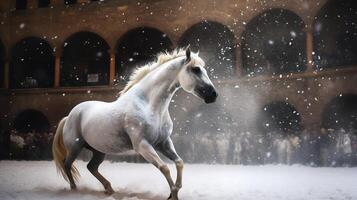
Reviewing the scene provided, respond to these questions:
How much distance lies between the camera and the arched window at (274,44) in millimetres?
17953

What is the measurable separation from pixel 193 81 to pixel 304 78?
11.6m

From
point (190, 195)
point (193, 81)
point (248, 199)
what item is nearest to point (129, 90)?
point (193, 81)

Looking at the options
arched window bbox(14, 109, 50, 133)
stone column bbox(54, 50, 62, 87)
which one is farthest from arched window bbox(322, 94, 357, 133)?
arched window bbox(14, 109, 50, 133)

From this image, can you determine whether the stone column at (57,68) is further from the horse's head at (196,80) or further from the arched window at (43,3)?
the horse's head at (196,80)

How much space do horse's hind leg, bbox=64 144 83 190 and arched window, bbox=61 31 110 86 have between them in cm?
1547

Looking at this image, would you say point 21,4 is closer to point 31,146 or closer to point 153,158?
point 31,146

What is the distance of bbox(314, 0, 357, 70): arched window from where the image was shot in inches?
680

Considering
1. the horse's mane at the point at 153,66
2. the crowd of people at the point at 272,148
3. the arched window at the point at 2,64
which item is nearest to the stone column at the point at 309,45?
the crowd of people at the point at 272,148

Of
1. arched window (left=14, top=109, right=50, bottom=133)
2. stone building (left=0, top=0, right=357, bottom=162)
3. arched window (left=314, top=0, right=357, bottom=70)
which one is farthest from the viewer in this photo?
arched window (left=14, top=109, right=50, bottom=133)

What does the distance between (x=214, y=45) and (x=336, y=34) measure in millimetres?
5752

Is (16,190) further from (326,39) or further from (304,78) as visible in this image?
(326,39)

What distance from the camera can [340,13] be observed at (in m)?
17.5

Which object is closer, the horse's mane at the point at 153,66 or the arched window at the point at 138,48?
the horse's mane at the point at 153,66

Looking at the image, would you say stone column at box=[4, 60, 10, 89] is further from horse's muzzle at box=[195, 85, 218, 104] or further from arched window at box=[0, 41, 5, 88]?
horse's muzzle at box=[195, 85, 218, 104]
